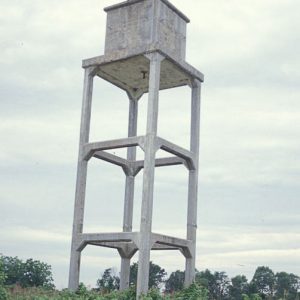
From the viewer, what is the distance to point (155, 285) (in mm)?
50906

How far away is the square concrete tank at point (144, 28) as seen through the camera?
24.8 m

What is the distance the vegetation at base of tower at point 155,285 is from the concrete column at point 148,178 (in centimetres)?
99

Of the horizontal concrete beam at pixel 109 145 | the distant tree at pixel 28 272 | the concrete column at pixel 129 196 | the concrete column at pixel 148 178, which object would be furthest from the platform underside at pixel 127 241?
the distant tree at pixel 28 272

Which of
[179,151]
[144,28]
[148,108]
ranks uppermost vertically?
[144,28]

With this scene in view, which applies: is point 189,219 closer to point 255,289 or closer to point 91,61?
point 91,61

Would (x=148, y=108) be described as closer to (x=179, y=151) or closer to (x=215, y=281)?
(x=179, y=151)

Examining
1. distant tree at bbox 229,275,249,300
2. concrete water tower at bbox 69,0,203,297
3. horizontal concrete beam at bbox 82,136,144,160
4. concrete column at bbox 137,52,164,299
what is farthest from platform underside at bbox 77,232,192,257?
distant tree at bbox 229,275,249,300

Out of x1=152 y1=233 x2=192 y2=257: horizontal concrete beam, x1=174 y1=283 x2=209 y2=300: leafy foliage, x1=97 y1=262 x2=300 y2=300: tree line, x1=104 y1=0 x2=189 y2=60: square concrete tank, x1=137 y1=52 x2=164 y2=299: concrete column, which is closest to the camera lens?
x1=174 y1=283 x2=209 y2=300: leafy foliage

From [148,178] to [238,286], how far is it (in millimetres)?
56973

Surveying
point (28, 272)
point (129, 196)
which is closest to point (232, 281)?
point (28, 272)

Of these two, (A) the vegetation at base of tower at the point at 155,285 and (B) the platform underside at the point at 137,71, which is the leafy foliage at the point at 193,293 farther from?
(B) the platform underside at the point at 137,71

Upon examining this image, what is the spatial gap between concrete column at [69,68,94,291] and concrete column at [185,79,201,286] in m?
4.13

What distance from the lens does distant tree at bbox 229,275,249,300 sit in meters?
76.2

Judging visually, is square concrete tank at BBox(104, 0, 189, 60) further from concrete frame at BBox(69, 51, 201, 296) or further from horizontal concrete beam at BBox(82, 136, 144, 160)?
horizontal concrete beam at BBox(82, 136, 144, 160)
